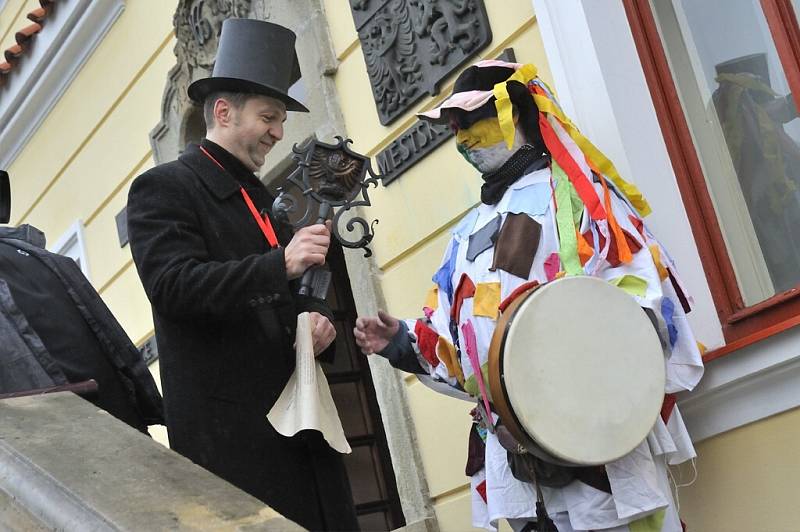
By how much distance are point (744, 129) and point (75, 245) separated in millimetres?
5327

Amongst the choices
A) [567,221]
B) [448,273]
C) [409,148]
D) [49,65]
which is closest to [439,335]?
[448,273]

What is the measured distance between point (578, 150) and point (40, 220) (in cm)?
586

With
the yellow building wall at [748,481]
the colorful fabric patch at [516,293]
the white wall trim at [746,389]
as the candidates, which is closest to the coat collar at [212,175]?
the colorful fabric patch at [516,293]

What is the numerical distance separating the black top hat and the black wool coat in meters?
0.33

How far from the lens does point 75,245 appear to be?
798cm

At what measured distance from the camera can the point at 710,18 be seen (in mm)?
3770

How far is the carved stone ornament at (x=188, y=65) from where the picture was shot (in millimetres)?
6105

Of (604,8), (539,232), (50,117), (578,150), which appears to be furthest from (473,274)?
(50,117)

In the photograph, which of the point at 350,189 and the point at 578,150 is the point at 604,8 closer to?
the point at 578,150

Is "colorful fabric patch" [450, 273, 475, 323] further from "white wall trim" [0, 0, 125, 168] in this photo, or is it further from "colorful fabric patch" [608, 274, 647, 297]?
"white wall trim" [0, 0, 125, 168]

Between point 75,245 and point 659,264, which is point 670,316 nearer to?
point 659,264

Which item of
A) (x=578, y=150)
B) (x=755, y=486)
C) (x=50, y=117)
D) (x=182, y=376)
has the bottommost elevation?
(x=755, y=486)

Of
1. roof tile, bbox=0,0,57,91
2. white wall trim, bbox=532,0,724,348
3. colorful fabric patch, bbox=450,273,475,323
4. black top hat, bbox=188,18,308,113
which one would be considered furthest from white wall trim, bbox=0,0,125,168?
colorful fabric patch, bbox=450,273,475,323

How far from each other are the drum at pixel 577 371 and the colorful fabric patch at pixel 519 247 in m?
0.19
